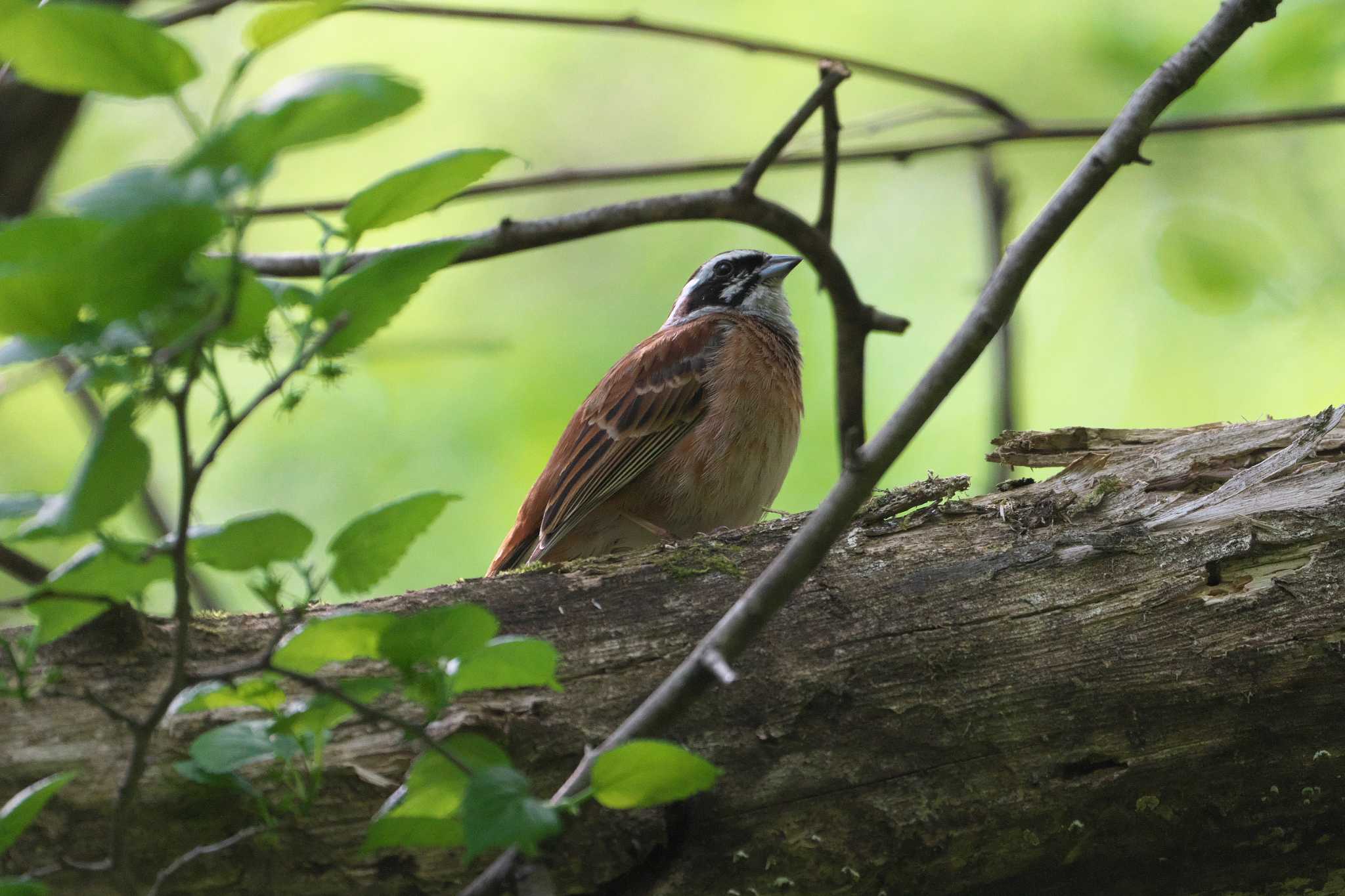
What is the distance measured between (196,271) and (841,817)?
2.00 metres

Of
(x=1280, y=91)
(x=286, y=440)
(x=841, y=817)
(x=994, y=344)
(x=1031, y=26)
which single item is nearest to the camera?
(x=841, y=817)

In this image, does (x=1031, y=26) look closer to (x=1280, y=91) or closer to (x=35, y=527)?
(x=1280, y=91)

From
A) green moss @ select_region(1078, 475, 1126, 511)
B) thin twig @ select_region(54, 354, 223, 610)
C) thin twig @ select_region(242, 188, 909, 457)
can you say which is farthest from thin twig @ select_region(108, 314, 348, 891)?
thin twig @ select_region(54, 354, 223, 610)

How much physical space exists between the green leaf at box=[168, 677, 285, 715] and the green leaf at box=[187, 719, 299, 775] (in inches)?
1.9

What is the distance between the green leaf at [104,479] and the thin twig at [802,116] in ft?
10.4

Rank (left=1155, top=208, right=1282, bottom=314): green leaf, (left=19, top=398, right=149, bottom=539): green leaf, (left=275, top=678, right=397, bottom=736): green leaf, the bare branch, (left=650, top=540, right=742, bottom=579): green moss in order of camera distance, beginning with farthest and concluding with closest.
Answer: (left=1155, top=208, right=1282, bottom=314): green leaf, the bare branch, (left=650, top=540, right=742, bottom=579): green moss, (left=275, top=678, right=397, bottom=736): green leaf, (left=19, top=398, right=149, bottom=539): green leaf

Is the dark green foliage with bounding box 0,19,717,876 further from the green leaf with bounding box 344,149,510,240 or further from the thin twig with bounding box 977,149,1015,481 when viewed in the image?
the thin twig with bounding box 977,149,1015,481

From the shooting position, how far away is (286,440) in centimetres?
916

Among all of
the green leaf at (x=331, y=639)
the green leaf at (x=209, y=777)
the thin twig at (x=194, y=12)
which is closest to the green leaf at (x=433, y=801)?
the green leaf at (x=331, y=639)

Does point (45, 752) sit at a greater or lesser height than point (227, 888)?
greater

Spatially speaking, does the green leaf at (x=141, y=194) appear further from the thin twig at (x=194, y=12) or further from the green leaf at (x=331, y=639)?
the thin twig at (x=194, y=12)

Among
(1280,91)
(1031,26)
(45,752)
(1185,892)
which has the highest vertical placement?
(1031,26)

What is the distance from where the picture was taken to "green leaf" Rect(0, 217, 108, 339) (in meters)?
1.52

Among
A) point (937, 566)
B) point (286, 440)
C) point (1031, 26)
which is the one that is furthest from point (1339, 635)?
point (1031, 26)
